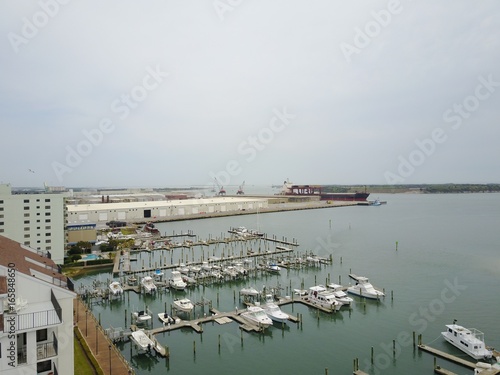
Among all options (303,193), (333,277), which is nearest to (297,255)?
(333,277)

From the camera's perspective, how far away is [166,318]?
10.6 m

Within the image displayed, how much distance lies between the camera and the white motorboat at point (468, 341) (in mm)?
8336

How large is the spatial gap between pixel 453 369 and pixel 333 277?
7936mm

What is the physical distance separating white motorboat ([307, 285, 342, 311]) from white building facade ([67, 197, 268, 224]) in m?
23.1

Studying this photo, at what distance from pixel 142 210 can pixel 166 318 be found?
88.3 ft

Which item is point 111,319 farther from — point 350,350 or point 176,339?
point 350,350

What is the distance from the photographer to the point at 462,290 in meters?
13.8

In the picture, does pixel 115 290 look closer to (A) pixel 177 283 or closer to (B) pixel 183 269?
(A) pixel 177 283

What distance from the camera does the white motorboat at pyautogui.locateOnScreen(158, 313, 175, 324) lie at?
10305 millimetres

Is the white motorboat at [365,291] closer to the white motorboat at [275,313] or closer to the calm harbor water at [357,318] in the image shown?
the calm harbor water at [357,318]

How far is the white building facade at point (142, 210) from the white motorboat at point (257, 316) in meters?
22.8

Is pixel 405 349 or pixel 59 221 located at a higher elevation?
pixel 59 221

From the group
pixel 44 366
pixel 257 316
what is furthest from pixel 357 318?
pixel 44 366

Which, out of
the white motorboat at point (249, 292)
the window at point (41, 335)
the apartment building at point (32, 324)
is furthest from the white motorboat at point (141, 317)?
the window at point (41, 335)
